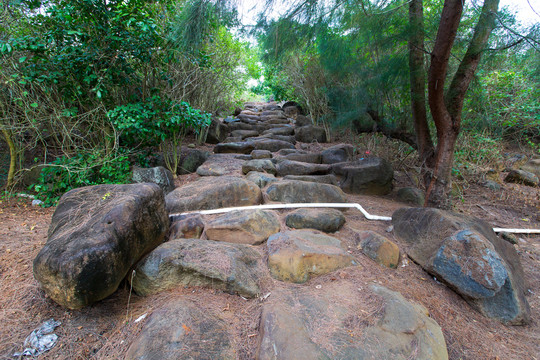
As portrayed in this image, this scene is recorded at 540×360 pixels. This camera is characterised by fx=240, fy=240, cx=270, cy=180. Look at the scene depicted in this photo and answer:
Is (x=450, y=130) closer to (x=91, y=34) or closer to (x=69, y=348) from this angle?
(x=69, y=348)

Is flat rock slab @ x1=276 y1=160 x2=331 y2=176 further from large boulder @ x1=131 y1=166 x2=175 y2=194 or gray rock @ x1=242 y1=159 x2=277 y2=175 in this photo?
large boulder @ x1=131 y1=166 x2=175 y2=194

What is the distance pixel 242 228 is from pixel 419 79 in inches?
114

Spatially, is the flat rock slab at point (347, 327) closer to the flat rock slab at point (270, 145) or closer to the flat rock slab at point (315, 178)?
the flat rock slab at point (315, 178)

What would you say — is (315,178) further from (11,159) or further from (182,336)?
(11,159)

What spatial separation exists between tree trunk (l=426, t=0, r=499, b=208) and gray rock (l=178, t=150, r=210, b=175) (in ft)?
11.2

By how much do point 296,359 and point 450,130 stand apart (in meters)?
2.85

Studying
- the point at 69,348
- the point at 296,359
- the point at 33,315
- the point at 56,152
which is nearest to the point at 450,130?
the point at 296,359

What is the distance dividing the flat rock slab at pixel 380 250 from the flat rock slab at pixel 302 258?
0.72 feet

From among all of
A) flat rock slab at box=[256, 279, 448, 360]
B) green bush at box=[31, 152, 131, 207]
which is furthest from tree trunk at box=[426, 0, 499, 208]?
green bush at box=[31, 152, 131, 207]

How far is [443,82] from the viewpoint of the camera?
8.14 ft

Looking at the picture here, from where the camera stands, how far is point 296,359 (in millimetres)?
1201

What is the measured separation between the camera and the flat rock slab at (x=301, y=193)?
293 centimetres

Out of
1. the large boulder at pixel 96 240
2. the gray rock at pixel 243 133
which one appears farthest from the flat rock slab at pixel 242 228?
the gray rock at pixel 243 133

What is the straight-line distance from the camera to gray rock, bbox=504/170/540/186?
15.1ft
